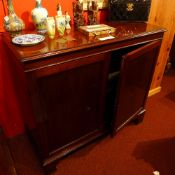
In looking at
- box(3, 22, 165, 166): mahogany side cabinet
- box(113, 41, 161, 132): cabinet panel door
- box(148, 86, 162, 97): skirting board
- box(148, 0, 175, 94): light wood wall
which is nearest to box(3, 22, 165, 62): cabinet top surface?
box(3, 22, 165, 166): mahogany side cabinet

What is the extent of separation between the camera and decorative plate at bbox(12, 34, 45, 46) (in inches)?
38.0

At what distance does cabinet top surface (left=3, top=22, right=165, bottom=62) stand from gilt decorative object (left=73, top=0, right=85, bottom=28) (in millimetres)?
69

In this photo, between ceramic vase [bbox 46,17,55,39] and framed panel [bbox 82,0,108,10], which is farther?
framed panel [bbox 82,0,108,10]

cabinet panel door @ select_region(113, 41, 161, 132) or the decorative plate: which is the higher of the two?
the decorative plate

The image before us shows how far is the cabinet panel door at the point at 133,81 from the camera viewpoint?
3.93 feet

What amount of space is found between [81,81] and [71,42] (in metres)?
0.24

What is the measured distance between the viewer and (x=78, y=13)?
1.27 m

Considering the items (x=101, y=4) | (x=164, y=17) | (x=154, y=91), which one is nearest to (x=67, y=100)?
(x=101, y=4)

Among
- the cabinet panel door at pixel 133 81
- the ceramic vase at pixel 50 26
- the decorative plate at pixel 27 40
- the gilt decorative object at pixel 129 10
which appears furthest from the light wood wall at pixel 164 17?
the decorative plate at pixel 27 40

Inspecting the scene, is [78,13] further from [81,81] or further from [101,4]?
[81,81]

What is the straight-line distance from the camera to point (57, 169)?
139 centimetres

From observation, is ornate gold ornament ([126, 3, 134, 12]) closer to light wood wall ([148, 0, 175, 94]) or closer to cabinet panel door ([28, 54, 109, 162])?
light wood wall ([148, 0, 175, 94])

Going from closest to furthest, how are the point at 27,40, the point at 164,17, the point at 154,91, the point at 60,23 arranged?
the point at 27,40, the point at 60,23, the point at 164,17, the point at 154,91

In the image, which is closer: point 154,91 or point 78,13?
point 78,13
